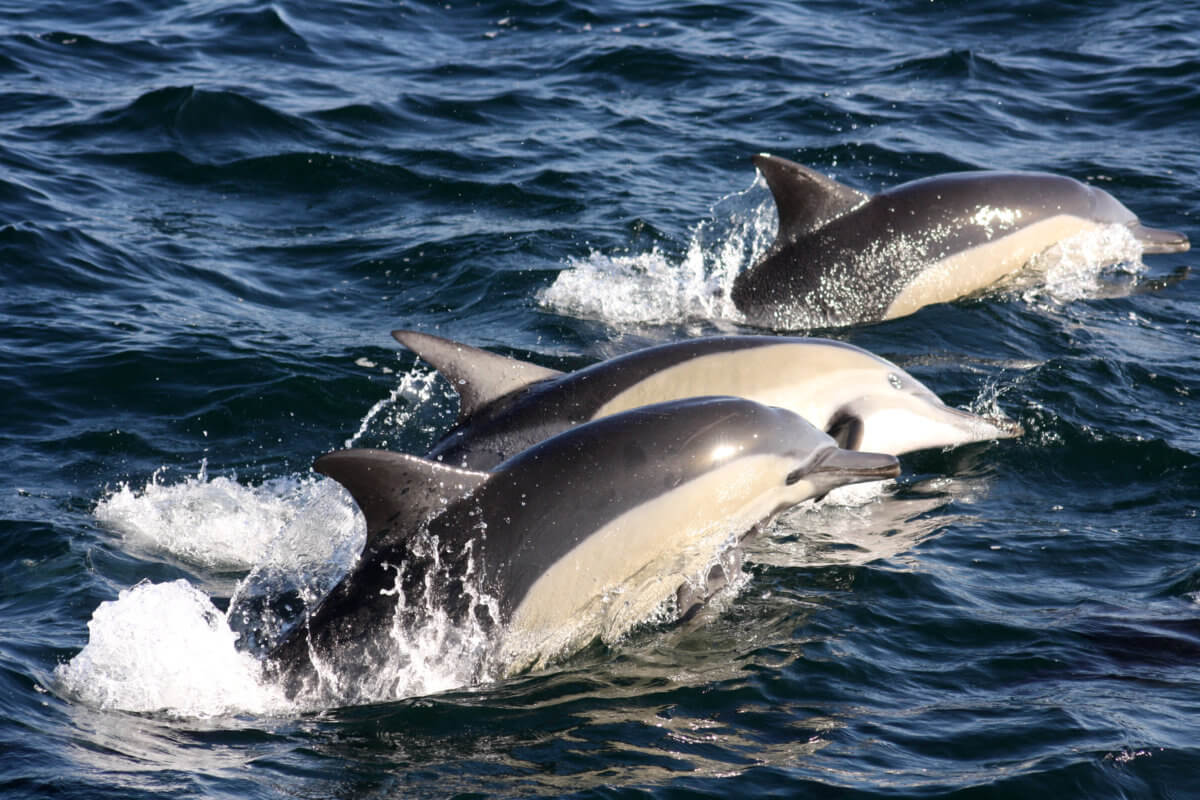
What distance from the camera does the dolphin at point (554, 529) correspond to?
21.0ft

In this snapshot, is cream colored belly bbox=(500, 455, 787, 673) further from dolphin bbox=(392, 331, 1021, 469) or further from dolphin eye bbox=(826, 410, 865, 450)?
dolphin eye bbox=(826, 410, 865, 450)

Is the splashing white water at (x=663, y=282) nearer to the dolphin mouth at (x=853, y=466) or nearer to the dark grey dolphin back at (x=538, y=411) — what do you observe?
the dark grey dolphin back at (x=538, y=411)

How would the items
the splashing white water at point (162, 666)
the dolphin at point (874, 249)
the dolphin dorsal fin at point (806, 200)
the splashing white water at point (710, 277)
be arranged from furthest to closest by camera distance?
the splashing white water at point (710, 277), the dolphin at point (874, 249), the dolphin dorsal fin at point (806, 200), the splashing white water at point (162, 666)

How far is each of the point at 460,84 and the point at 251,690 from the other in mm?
13475

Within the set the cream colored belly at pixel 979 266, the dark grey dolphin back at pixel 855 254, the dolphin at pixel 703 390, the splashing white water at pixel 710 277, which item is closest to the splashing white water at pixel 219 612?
the dolphin at pixel 703 390

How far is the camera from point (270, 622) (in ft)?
23.5

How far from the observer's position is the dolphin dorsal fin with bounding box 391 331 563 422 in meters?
7.90

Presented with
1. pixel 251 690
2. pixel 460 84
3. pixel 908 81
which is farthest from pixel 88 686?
pixel 908 81

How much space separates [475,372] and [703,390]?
4.52 ft

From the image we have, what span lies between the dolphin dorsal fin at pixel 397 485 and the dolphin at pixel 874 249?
573 centimetres

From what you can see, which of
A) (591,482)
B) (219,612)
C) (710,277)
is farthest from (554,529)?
(710,277)

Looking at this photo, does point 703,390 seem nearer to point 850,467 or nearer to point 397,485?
point 850,467

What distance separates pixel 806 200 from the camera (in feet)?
38.7

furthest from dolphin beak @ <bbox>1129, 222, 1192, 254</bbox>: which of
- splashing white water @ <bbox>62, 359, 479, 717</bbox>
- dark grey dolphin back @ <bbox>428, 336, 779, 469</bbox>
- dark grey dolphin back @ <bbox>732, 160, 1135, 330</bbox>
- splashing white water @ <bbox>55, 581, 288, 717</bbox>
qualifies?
splashing white water @ <bbox>55, 581, 288, 717</bbox>
